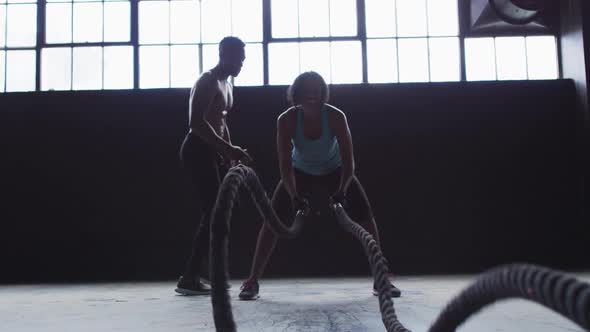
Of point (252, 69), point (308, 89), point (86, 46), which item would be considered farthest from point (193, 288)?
point (86, 46)

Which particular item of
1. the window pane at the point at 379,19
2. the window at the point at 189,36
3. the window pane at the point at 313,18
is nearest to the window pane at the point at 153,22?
the window at the point at 189,36

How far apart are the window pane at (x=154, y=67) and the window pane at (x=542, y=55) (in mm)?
3288

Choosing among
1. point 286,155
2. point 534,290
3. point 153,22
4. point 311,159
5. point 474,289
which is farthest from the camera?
point 153,22

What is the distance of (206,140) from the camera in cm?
246

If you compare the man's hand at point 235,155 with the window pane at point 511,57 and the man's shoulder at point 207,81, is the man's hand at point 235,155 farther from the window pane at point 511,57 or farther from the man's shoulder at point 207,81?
the window pane at point 511,57

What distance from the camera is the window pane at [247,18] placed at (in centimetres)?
481

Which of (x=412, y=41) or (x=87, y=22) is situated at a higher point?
(x=87, y=22)

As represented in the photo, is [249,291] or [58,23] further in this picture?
[58,23]

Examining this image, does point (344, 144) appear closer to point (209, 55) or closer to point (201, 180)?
point (201, 180)

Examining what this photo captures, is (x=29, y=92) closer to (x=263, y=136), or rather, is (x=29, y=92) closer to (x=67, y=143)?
(x=67, y=143)

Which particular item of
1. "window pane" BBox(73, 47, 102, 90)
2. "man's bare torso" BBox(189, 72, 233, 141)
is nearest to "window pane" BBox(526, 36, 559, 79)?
"man's bare torso" BBox(189, 72, 233, 141)

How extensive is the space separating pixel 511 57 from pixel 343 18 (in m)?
1.56

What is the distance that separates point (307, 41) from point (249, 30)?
0.54 meters

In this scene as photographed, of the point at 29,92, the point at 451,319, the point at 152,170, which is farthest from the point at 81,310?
the point at 29,92
